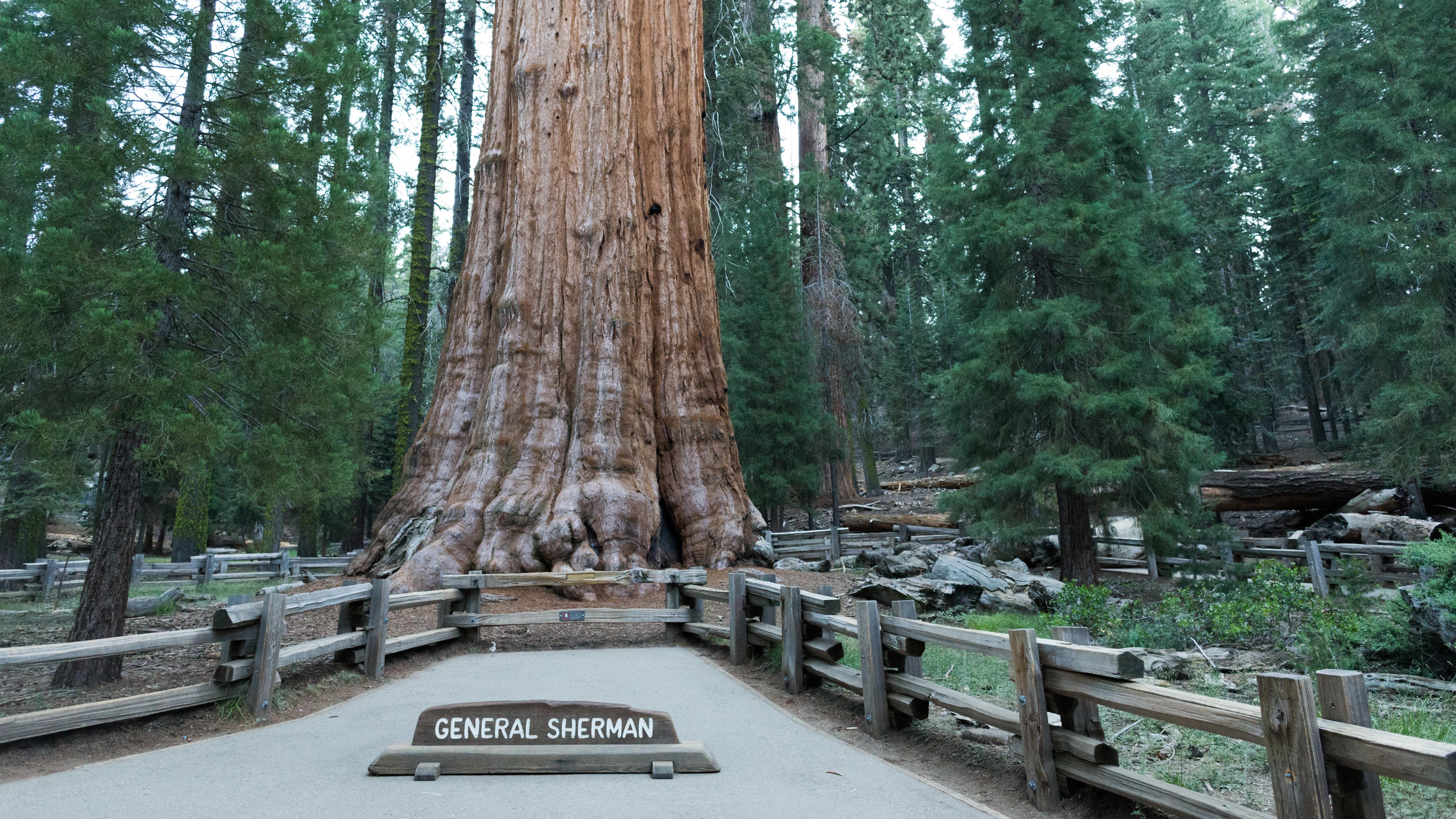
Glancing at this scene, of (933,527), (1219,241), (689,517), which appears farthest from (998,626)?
(1219,241)

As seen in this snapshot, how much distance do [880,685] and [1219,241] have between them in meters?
31.8

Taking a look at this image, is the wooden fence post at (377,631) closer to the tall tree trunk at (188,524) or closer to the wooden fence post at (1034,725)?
the wooden fence post at (1034,725)

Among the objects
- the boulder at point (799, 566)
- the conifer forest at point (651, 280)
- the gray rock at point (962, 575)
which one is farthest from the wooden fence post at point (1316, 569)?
the boulder at point (799, 566)

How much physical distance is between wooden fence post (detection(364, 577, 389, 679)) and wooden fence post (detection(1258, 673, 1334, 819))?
677 cm

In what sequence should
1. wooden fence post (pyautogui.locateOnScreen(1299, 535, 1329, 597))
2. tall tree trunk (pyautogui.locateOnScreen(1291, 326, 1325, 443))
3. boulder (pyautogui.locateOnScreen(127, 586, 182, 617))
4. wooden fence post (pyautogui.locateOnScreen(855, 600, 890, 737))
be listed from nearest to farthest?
wooden fence post (pyautogui.locateOnScreen(855, 600, 890, 737))
boulder (pyautogui.locateOnScreen(127, 586, 182, 617))
wooden fence post (pyautogui.locateOnScreen(1299, 535, 1329, 597))
tall tree trunk (pyautogui.locateOnScreen(1291, 326, 1325, 443))

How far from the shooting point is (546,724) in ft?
15.0

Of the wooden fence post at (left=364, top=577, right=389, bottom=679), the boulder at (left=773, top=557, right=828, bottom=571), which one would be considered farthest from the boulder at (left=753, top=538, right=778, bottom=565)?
the wooden fence post at (left=364, top=577, right=389, bottom=679)

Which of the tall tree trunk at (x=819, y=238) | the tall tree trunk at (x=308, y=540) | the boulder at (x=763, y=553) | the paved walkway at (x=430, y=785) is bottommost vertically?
the paved walkway at (x=430, y=785)

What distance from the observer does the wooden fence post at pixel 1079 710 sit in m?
3.97

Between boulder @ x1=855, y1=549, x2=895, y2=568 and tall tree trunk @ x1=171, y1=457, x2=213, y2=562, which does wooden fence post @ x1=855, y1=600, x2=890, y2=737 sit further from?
tall tree trunk @ x1=171, y1=457, x2=213, y2=562

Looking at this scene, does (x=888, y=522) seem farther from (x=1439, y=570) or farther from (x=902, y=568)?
(x=1439, y=570)

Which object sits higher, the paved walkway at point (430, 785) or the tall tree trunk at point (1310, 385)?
the tall tree trunk at point (1310, 385)

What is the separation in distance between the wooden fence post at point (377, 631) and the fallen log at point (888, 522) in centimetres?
1603

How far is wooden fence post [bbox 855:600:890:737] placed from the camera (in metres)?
5.56
